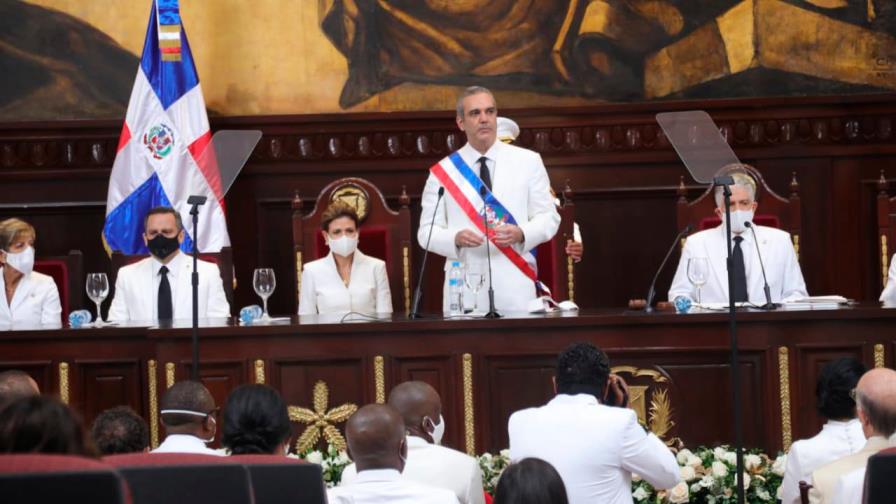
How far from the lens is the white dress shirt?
14.6 feet

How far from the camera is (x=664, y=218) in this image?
985 cm

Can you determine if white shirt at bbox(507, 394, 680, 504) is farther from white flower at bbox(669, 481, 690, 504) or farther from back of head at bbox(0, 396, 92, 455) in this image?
back of head at bbox(0, 396, 92, 455)

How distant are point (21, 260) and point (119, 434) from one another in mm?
4244

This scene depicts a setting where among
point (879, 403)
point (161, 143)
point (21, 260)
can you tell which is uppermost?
point (161, 143)

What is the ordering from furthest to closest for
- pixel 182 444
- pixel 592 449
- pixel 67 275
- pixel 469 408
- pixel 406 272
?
pixel 67 275 < pixel 406 272 < pixel 469 408 < pixel 592 449 < pixel 182 444

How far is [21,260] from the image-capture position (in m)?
7.84

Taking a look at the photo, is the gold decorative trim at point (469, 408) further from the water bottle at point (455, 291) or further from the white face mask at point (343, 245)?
the white face mask at point (343, 245)

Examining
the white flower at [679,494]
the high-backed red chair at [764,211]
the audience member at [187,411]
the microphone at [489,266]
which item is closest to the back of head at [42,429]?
the audience member at [187,411]

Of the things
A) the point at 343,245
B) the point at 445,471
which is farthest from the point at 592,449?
A: the point at 343,245

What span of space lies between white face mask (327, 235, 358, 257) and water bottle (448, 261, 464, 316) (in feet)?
3.21

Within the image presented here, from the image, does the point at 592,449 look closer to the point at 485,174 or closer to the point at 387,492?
the point at 387,492

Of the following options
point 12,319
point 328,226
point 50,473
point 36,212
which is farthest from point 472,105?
point 50,473

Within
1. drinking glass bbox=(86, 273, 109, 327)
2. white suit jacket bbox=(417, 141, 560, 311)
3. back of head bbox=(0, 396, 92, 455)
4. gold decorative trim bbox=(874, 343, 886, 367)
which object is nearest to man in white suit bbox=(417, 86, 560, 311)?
white suit jacket bbox=(417, 141, 560, 311)

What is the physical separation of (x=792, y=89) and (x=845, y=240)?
1073 millimetres
